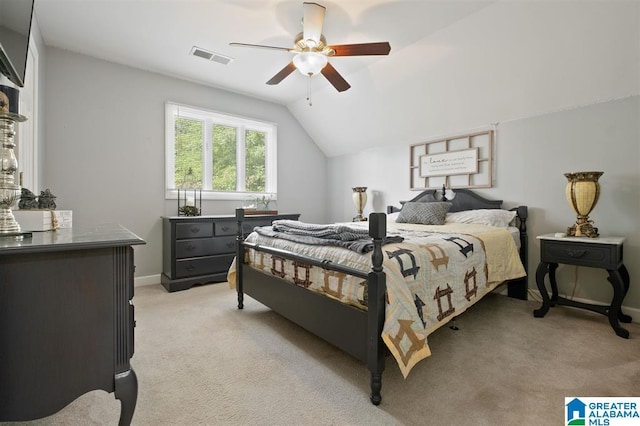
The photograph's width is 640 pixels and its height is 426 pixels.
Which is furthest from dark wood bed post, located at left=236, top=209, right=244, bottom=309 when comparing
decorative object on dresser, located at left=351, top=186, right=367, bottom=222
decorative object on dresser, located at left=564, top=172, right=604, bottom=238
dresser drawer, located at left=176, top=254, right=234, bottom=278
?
decorative object on dresser, located at left=564, top=172, right=604, bottom=238

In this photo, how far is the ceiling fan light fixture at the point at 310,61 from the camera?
2.49 m

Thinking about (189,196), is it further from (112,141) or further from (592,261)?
(592,261)

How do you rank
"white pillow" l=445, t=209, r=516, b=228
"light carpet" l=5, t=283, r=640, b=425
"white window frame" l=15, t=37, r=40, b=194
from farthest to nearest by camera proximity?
"white pillow" l=445, t=209, r=516, b=228
"white window frame" l=15, t=37, r=40, b=194
"light carpet" l=5, t=283, r=640, b=425

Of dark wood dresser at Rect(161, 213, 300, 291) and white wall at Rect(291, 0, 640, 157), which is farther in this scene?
dark wood dresser at Rect(161, 213, 300, 291)

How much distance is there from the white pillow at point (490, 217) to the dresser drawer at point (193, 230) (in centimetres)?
302

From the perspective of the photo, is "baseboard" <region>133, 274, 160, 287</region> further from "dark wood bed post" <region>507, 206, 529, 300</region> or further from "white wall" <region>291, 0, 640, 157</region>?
"dark wood bed post" <region>507, 206, 529, 300</region>

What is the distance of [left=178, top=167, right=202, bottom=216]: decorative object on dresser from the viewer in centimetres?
398

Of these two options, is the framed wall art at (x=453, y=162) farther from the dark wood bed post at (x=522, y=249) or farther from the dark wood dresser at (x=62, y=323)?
the dark wood dresser at (x=62, y=323)

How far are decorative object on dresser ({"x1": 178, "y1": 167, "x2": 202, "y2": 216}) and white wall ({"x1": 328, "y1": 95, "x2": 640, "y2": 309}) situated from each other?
12.2ft

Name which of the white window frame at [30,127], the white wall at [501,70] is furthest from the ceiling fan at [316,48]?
the white window frame at [30,127]

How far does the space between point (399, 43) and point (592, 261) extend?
8.88ft

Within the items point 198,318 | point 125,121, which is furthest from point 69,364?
point 125,121

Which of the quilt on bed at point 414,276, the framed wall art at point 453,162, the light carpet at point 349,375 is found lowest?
the light carpet at point 349,375

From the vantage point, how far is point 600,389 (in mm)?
1664
